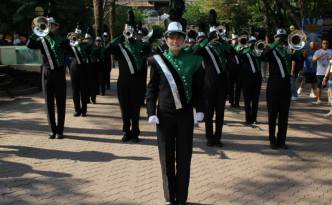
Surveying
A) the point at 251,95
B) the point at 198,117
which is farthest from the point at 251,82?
the point at 198,117

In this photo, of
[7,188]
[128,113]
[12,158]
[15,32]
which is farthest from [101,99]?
[15,32]

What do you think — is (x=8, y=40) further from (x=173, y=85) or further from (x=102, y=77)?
(x=173, y=85)

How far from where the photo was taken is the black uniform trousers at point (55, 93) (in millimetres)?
8852

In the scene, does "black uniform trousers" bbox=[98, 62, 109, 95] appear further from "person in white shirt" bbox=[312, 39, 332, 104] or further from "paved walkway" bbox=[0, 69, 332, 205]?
"person in white shirt" bbox=[312, 39, 332, 104]

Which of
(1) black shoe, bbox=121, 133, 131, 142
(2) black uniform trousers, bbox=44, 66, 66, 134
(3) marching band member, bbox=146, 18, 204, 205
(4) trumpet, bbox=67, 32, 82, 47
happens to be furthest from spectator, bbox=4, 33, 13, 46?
(3) marching band member, bbox=146, 18, 204, 205

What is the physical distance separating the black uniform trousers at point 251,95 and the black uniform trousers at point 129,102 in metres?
2.84

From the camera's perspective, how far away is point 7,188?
20.3 feet

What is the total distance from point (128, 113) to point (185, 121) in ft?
12.3

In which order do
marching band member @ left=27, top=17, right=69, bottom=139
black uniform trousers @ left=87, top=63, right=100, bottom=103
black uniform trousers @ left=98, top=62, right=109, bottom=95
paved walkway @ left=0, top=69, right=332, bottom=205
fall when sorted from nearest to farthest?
1. paved walkway @ left=0, top=69, right=332, bottom=205
2. marching band member @ left=27, top=17, right=69, bottom=139
3. black uniform trousers @ left=87, top=63, right=100, bottom=103
4. black uniform trousers @ left=98, top=62, right=109, bottom=95

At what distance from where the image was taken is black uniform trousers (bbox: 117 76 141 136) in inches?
348

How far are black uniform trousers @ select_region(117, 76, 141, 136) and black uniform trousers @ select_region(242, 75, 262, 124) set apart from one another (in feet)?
9.30

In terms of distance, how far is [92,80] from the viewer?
43.4ft

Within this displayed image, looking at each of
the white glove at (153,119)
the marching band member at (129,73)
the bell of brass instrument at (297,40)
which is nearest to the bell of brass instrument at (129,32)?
the marching band member at (129,73)

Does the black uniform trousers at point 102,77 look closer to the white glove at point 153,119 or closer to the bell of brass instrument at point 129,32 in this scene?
the bell of brass instrument at point 129,32
